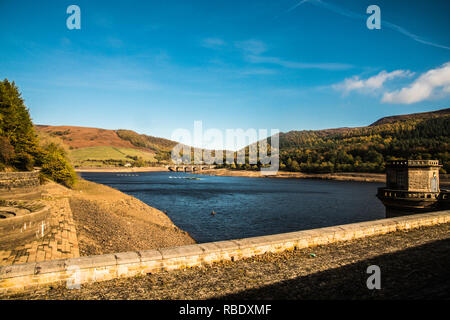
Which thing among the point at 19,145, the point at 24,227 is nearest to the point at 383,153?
the point at 19,145

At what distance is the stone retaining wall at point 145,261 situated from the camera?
4906 mm

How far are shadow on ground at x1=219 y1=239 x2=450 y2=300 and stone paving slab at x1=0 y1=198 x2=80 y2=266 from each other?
9.02 metres

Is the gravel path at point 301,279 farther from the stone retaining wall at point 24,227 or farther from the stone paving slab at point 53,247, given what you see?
the stone retaining wall at point 24,227

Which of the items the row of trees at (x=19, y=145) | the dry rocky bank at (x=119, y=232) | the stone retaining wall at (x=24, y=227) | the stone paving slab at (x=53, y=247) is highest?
the row of trees at (x=19, y=145)

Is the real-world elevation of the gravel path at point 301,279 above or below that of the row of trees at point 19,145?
below

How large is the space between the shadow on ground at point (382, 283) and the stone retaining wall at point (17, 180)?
21.9 metres

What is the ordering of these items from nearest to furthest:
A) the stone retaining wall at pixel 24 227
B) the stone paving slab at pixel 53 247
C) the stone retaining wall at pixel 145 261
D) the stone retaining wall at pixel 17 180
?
the stone retaining wall at pixel 145 261 < the stone paving slab at pixel 53 247 < the stone retaining wall at pixel 24 227 < the stone retaining wall at pixel 17 180

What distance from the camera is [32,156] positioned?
29.2 m

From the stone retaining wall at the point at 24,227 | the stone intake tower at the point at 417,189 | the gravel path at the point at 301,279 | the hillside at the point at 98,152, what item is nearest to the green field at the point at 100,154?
the hillside at the point at 98,152

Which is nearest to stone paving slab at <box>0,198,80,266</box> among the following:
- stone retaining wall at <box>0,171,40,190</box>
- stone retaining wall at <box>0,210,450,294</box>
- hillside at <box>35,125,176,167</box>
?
stone retaining wall at <box>0,210,450,294</box>

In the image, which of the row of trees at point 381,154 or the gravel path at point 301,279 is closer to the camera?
the gravel path at point 301,279

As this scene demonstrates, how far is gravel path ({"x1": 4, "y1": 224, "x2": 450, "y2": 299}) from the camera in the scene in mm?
4758

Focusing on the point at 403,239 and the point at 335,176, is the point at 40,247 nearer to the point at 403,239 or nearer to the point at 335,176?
the point at 403,239
